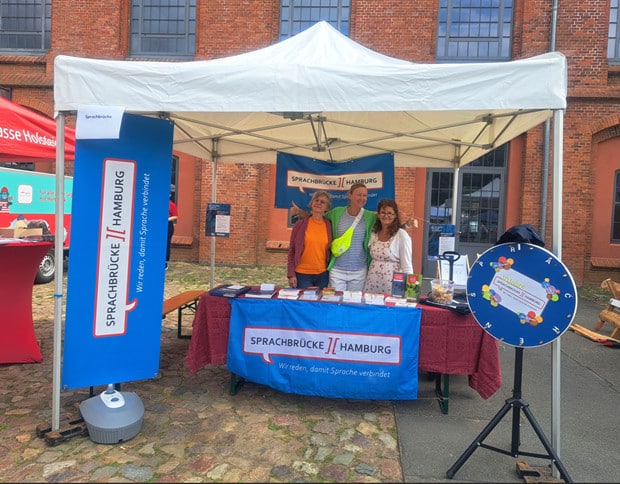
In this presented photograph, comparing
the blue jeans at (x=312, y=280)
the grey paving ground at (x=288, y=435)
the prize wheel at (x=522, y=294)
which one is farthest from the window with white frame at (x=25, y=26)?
the prize wheel at (x=522, y=294)

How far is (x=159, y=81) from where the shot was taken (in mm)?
3068

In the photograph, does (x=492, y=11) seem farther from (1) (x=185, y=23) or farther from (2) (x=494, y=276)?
(2) (x=494, y=276)

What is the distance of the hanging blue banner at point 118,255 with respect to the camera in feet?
10.2

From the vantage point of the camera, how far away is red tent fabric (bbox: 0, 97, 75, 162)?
13.9 ft

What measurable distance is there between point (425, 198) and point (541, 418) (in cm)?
860

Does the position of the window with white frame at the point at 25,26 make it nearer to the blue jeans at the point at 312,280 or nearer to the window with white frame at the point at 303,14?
the window with white frame at the point at 303,14

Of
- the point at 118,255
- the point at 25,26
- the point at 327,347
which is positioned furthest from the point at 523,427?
the point at 25,26

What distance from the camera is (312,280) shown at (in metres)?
4.86

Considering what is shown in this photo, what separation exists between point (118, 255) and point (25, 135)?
2164 millimetres

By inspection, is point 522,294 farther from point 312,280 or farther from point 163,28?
point 163,28

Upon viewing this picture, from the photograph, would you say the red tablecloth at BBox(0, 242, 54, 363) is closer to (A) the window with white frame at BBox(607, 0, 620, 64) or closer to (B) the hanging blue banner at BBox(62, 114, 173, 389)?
(B) the hanging blue banner at BBox(62, 114, 173, 389)

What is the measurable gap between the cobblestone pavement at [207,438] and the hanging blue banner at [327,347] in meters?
0.26

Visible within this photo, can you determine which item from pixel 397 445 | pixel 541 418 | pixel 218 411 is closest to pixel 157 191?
pixel 218 411

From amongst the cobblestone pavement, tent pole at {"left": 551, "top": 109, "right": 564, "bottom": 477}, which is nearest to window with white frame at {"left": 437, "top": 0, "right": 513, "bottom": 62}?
tent pole at {"left": 551, "top": 109, "right": 564, "bottom": 477}
